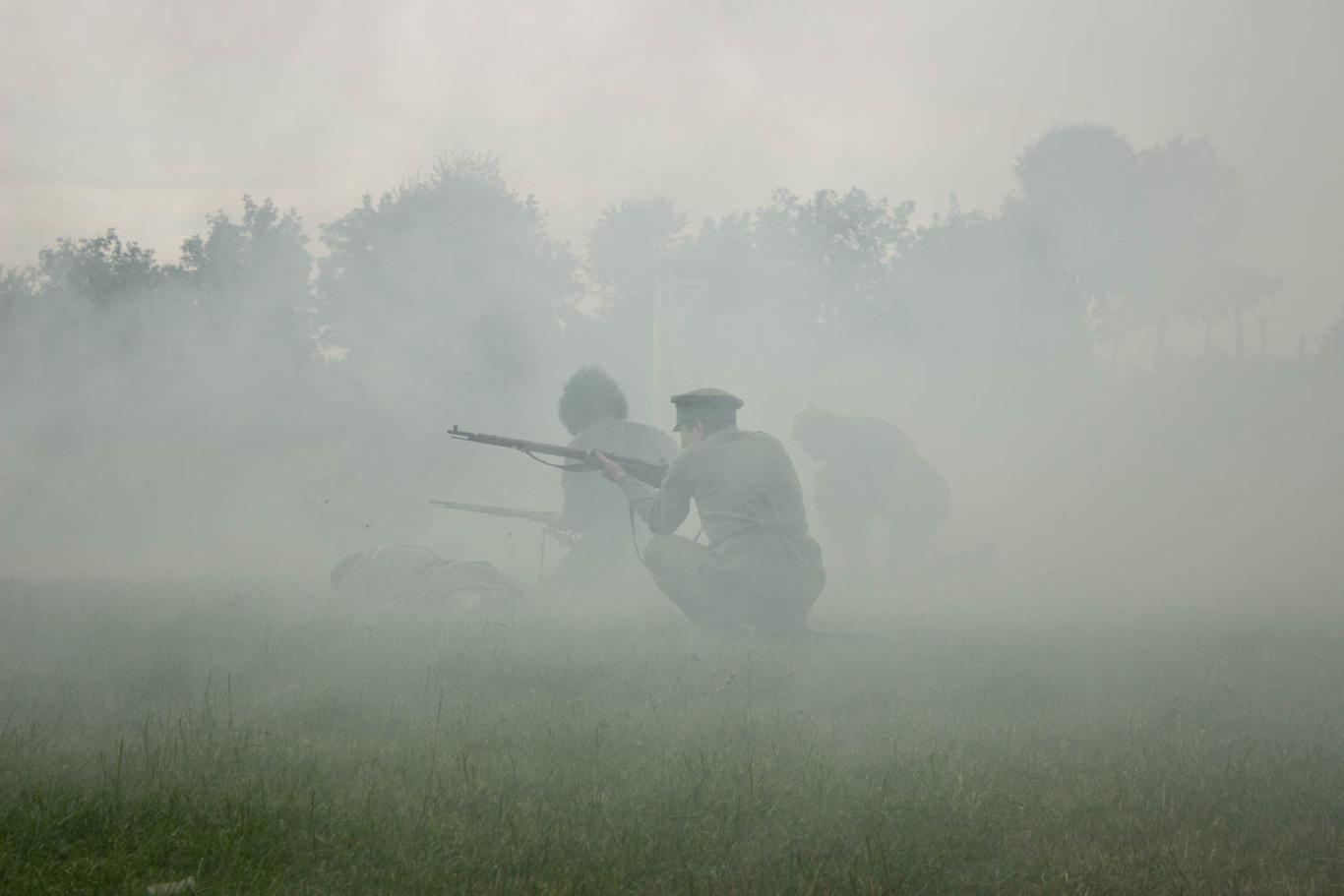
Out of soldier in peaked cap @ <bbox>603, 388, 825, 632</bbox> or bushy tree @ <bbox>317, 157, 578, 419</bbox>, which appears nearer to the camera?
soldier in peaked cap @ <bbox>603, 388, 825, 632</bbox>

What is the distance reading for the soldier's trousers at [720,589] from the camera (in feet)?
24.4

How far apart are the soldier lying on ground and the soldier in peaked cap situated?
1.85 m

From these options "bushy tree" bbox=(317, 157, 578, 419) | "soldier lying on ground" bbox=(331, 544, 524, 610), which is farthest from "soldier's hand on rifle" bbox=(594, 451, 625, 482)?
"bushy tree" bbox=(317, 157, 578, 419)

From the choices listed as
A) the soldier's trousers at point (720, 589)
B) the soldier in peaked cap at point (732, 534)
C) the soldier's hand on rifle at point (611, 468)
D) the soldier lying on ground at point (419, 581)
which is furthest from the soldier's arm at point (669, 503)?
the soldier lying on ground at point (419, 581)

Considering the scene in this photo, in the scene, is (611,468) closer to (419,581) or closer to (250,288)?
(419,581)

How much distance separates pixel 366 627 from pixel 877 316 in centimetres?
2091

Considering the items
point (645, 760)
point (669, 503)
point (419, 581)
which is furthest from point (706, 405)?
point (645, 760)

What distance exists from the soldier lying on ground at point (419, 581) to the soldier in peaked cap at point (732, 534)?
185 centimetres

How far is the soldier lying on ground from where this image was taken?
902 centimetres

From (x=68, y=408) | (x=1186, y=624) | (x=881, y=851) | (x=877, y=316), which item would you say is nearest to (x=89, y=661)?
(x=881, y=851)

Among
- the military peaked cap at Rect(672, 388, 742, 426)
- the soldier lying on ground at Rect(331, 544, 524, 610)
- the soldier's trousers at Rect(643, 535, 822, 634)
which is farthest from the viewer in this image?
the soldier lying on ground at Rect(331, 544, 524, 610)

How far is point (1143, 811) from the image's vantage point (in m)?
4.10

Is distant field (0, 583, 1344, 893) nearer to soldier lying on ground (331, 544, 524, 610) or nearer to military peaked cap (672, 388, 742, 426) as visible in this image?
soldier lying on ground (331, 544, 524, 610)

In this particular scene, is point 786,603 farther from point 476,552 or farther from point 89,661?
point 476,552
